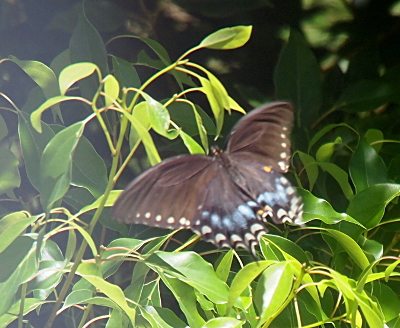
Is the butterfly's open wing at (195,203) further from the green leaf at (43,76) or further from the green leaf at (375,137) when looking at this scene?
the green leaf at (375,137)

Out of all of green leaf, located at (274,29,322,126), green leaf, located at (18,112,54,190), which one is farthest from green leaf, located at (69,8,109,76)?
green leaf, located at (274,29,322,126)

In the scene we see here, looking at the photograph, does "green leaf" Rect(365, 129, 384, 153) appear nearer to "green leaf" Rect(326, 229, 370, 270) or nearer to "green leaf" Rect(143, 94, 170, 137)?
"green leaf" Rect(326, 229, 370, 270)

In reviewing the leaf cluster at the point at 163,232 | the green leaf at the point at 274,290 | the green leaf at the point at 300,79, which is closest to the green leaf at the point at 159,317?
the leaf cluster at the point at 163,232

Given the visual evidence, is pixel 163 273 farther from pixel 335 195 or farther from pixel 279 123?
pixel 335 195

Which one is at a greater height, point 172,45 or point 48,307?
point 172,45

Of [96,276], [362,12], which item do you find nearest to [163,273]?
[96,276]

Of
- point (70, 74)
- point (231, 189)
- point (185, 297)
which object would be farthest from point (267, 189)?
point (70, 74)
